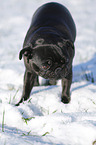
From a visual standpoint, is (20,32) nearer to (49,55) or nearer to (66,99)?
(66,99)

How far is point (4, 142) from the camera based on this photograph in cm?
113

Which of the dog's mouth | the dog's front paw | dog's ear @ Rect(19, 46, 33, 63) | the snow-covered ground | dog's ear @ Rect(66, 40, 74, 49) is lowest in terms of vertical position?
the dog's front paw

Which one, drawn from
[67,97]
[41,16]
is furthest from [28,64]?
[41,16]

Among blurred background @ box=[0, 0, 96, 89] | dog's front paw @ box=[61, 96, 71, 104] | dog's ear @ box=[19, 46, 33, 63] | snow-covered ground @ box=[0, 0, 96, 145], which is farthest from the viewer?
blurred background @ box=[0, 0, 96, 89]

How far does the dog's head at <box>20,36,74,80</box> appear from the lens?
6.16ft

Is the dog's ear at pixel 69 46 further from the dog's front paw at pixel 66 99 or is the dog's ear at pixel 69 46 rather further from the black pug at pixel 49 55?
the dog's front paw at pixel 66 99

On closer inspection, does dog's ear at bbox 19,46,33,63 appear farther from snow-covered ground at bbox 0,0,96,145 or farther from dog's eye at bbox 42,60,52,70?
snow-covered ground at bbox 0,0,96,145

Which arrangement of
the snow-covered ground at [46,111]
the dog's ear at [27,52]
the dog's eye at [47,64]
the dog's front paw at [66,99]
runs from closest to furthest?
1. the snow-covered ground at [46,111]
2. the dog's eye at [47,64]
3. the dog's ear at [27,52]
4. the dog's front paw at [66,99]

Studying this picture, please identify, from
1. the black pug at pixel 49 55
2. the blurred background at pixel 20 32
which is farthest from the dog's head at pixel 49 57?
the blurred background at pixel 20 32

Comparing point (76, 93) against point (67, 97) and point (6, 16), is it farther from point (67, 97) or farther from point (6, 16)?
point (6, 16)

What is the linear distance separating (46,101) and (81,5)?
6.83 metres

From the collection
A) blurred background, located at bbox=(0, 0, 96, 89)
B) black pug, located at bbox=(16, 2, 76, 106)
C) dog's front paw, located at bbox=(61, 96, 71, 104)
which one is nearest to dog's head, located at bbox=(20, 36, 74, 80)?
black pug, located at bbox=(16, 2, 76, 106)

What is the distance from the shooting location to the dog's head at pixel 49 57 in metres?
1.88

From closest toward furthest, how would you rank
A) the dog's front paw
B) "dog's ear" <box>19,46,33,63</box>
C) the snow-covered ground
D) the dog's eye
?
1. the snow-covered ground
2. the dog's eye
3. "dog's ear" <box>19,46,33,63</box>
4. the dog's front paw
